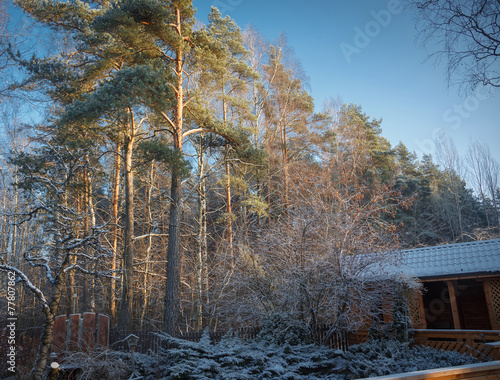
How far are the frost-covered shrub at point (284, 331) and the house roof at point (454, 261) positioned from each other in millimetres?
3737

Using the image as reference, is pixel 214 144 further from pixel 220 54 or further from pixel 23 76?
pixel 23 76

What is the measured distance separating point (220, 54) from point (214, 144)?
3.23 meters

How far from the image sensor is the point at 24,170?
11016mm

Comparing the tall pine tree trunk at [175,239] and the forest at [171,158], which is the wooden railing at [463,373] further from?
the tall pine tree trunk at [175,239]

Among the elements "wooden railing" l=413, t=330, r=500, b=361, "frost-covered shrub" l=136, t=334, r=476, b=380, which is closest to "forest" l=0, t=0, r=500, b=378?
"frost-covered shrub" l=136, t=334, r=476, b=380

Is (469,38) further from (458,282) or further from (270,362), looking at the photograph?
(458,282)

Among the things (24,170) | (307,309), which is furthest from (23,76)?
(307,309)

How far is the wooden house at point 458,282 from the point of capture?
9727 mm

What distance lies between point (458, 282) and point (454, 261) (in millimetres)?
2465

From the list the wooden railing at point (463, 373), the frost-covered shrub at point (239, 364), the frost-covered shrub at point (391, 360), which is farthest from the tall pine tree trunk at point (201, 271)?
the wooden railing at point (463, 373)

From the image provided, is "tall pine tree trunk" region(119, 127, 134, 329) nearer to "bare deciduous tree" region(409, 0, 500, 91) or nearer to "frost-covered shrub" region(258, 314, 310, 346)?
"frost-covered shrub" region(258, 314, 310, 346)

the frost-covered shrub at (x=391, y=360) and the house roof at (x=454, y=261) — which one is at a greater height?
the house roof at (x=454, y=261)

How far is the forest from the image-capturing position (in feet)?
28.6

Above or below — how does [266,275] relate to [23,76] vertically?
below
